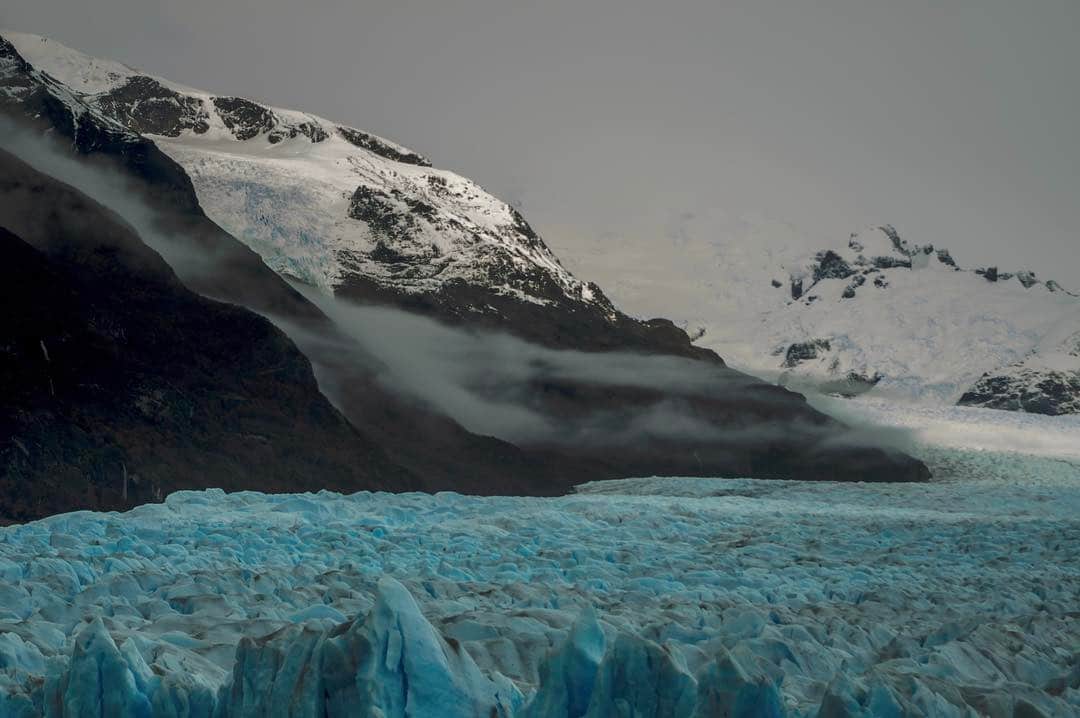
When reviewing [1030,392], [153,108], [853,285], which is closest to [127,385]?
[153,108]

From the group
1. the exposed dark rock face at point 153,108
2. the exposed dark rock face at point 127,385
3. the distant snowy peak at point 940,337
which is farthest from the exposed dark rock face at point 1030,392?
the exposed dark rock face at point 127,385

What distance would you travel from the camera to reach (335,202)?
3169 inches

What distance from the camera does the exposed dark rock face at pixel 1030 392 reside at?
143 m

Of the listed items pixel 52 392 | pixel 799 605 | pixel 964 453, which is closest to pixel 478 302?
pixel 964 453

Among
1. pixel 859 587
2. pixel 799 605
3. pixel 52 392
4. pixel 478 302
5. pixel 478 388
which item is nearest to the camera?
pixel 799 605

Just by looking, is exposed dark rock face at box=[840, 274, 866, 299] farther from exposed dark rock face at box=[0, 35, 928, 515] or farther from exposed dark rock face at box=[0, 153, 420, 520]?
exposed dark rock face at box=[0, 153, 420, 520]

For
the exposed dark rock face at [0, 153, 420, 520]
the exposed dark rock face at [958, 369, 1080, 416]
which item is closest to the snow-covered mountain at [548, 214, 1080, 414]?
the exposed dark rock face at [958, 369, 1080, 416]

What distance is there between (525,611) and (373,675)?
3597 millimetres

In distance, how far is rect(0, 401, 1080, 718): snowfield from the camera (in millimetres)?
8430

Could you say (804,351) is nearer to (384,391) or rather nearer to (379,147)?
(379,147)

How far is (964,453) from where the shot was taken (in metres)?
59.2

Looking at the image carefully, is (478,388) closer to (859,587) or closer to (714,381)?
(714,381)

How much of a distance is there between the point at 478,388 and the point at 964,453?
30.6 metres

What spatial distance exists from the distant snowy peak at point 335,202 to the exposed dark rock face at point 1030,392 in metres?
74.5
